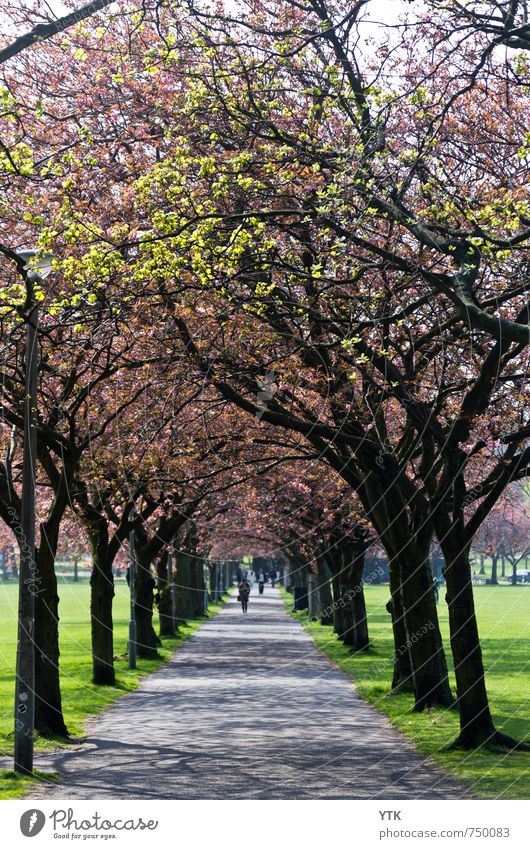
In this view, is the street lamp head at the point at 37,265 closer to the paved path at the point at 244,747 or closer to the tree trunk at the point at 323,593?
the paved path at the point at 244,747

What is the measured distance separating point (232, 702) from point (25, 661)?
32.0ft

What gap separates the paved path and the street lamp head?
17.2ft

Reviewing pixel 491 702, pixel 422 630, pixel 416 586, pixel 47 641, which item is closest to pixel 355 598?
pixel 491 702

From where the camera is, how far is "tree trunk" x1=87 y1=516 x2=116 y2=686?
1063 inches

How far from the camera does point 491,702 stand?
79.6 feet

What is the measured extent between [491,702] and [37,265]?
14.8 m

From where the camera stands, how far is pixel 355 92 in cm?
1249

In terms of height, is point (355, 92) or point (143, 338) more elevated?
point (355, 92)

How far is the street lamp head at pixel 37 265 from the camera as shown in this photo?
1224 cm

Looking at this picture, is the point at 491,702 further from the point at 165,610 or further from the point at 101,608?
the point at 165,610

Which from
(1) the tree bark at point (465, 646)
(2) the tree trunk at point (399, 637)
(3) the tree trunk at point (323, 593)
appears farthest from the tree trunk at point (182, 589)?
(1) the tree bark at point (465, 646)

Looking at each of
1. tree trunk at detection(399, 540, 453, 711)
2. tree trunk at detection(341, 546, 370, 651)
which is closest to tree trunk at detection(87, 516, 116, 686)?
tree trunk at detection(399, 540, 453, 711)
